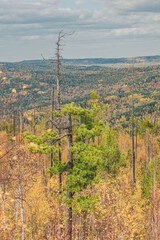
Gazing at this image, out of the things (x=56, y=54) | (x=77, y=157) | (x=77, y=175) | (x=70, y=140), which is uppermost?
(x=56, y=54)

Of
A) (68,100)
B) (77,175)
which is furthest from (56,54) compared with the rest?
(77,175)

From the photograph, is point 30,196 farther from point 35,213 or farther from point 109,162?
point 109,162

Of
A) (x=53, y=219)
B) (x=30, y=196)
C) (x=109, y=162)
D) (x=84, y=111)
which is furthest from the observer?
(x=109, y=162)

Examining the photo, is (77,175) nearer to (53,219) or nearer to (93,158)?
(93,158)

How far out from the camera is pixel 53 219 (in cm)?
1558

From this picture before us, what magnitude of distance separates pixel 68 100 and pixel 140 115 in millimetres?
168306

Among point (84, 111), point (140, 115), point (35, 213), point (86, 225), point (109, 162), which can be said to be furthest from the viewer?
point (140, 115)

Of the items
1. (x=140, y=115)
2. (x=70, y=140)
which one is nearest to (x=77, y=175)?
(x=70, y=140)

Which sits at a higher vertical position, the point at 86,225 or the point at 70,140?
the point at 70,140

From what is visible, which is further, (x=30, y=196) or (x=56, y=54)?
(x=30, y=196)

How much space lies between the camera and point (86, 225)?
61.2ft

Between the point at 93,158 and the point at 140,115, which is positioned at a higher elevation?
the point at 93,158

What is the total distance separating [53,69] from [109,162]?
1355cm

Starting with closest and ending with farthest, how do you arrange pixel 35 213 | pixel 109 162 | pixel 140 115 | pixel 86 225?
1. pixel 35 213
2. pixel 86 225
3. pixel 109 162
4. pixel 140 115
